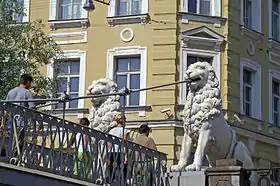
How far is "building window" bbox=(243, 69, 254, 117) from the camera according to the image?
90.5 ft

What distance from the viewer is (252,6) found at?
28688 mm

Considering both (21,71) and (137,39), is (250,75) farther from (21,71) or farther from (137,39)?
(21,71)

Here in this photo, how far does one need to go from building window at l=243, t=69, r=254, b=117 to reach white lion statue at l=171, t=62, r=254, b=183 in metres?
13.1

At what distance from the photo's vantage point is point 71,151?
12.4 meters

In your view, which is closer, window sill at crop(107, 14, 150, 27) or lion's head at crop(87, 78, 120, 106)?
lion's head at crop(87, 78, 120, 106)

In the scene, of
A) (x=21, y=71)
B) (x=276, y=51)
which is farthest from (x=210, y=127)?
(x=276, y=51)

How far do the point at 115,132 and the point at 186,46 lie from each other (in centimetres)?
1177

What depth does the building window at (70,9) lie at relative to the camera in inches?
1086

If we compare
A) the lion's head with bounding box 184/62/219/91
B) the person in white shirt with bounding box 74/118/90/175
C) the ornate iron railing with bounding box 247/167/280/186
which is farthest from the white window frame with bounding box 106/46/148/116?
the person in white shirt with bounding box 74/118/90/175

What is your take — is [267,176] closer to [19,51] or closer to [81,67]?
[19,51]

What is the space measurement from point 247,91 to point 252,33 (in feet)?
7.09

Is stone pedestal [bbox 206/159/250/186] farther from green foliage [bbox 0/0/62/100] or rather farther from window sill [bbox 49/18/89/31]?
window sill [bbox 49/18/89/31]

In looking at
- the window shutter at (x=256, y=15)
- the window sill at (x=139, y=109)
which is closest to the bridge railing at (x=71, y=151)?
the window sill at (x=139, y=109)

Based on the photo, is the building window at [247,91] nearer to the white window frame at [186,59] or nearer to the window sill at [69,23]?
the white window frame at [186,59]
